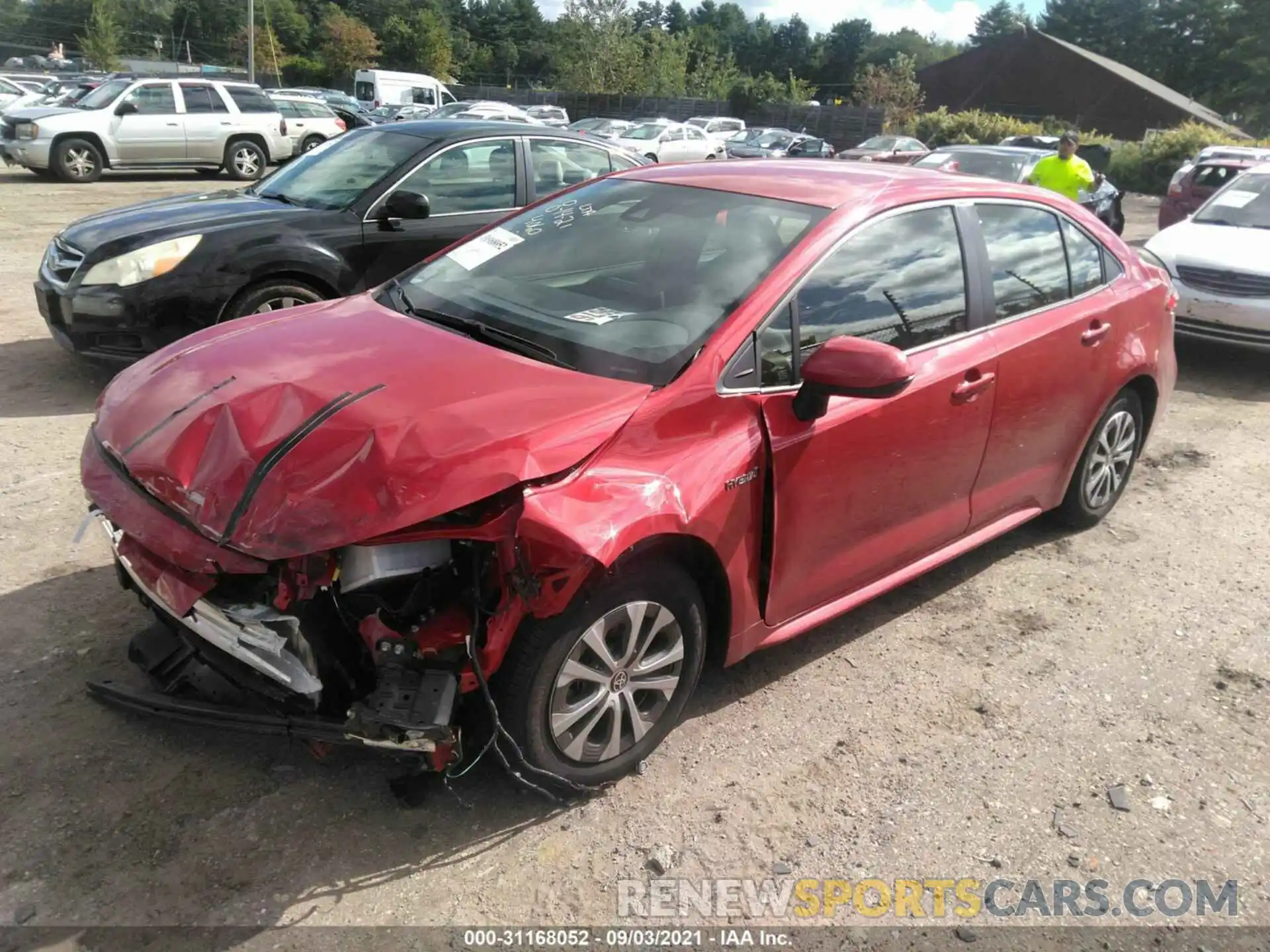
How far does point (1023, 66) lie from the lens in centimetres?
5541

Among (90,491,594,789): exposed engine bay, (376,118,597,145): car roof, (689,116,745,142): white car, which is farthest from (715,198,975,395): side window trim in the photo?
(689,116,745,142): white car

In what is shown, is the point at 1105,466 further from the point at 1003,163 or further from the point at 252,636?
the point at 1003,163

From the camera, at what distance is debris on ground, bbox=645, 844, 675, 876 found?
266 centimetres

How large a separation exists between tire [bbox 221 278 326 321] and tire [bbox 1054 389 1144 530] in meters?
4.31

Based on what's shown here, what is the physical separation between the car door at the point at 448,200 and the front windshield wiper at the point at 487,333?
2.86 meters

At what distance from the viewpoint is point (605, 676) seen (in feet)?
9.04

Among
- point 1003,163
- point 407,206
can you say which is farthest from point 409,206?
point 1003,163

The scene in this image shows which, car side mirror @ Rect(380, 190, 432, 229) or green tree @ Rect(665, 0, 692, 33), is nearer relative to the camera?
car side mirror @ Rect(380, 190, 432, 229)

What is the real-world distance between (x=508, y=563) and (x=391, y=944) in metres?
0.97

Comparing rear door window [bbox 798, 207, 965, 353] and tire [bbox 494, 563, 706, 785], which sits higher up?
rear door window [bbox 798, 207, 965, 353]

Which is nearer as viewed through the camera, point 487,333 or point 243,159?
point 487,333

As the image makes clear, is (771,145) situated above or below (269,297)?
below

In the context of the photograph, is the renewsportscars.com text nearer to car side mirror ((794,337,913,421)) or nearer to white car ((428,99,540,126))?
car side mirror ((794,337,913,421))

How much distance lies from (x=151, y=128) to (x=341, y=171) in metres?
13.4
